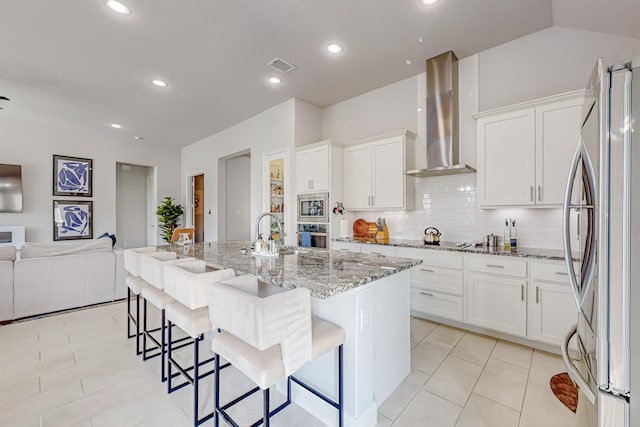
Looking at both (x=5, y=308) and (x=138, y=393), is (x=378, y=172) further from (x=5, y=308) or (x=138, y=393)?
(x=5, y=308)

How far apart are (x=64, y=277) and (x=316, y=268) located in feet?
12.1

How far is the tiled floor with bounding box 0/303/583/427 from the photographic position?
1.73 metres

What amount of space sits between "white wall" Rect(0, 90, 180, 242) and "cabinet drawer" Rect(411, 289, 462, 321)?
6108mm

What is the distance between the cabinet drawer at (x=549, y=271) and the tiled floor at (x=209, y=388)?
69 cm

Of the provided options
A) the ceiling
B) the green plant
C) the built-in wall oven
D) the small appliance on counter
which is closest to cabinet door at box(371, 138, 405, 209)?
the small appliance on counter

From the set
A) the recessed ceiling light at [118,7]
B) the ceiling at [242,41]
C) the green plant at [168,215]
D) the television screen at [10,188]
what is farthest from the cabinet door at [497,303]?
the television screen at [10,188]

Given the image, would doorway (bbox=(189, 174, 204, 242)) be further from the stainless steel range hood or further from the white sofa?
the stainless steel range hood

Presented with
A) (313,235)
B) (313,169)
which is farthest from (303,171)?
(313,235)

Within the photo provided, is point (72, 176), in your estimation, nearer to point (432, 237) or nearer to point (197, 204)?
point (197, 204)

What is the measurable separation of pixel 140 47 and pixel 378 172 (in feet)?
10.1

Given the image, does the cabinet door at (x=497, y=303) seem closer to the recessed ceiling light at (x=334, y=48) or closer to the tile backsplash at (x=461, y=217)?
the tile backsplash at (x=461, y=217)

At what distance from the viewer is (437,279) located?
3.03 meters

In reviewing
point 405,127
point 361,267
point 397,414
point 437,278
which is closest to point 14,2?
point 361,267

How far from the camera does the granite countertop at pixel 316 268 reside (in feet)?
4.56
